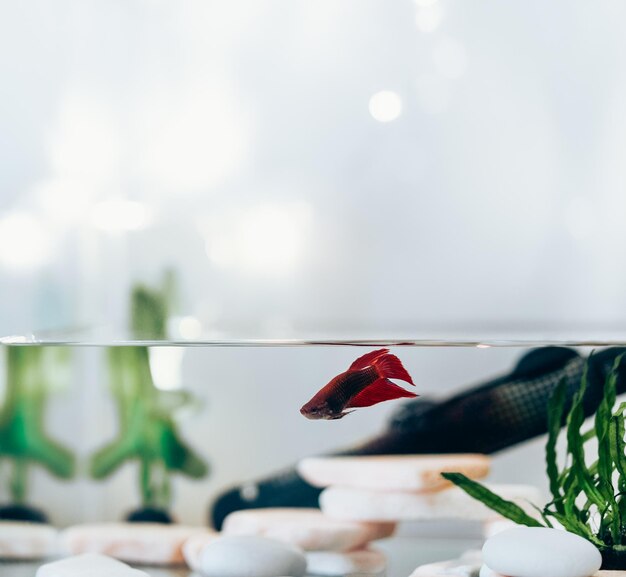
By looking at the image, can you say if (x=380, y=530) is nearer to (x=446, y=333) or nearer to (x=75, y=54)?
(x=446, y=333)

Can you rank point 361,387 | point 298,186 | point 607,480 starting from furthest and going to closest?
point 298,186 < point 607,480 < point 361,387

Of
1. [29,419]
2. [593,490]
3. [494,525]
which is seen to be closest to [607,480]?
[593,490]

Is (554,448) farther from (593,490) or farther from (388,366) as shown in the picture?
(388,366)

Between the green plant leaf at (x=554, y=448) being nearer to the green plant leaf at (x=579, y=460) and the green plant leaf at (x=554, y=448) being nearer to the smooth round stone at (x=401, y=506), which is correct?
the green plant leaf at (x=579, y=460)

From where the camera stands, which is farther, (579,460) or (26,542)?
(26,542)

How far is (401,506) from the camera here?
0.97 metres

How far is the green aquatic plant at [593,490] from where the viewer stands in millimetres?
768

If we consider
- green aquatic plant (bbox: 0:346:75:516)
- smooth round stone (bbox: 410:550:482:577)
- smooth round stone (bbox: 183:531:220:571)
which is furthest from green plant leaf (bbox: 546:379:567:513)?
green aquatic plant (bbox: 0:346:75:516)

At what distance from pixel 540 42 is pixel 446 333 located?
493mm

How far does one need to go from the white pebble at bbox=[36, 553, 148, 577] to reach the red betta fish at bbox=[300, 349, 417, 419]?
0.95 ft

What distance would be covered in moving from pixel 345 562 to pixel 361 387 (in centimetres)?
30

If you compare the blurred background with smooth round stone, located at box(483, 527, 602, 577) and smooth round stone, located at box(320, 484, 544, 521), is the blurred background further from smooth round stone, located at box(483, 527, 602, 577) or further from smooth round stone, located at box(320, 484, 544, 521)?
smooth round stone, located at box(483, 527, 602, 577)

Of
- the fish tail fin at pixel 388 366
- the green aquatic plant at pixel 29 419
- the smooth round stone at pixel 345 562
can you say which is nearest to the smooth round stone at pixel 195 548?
the smooth round stone at pixel 345 562

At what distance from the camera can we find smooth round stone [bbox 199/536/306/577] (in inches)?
31.2
